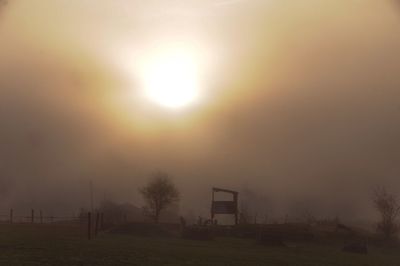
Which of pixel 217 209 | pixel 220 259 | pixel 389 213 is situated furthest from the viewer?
pixel 389 213

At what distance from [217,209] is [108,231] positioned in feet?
66.9

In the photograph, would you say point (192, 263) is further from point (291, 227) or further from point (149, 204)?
point (149, 204)

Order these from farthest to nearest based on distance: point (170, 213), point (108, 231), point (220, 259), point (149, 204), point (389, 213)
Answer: point (170, 213)
point (149, 204)
point (389, 213)
point (108, 231)
point (220, 259)

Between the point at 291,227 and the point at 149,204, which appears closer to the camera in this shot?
the point at 291,227

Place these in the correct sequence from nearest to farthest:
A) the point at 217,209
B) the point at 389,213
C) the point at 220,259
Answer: the point at 220,259 < the point at 217,209 < the point at 389,213

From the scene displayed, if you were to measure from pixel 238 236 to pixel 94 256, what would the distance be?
44.7 meters

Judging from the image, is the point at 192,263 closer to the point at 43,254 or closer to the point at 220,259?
the point at 220,259

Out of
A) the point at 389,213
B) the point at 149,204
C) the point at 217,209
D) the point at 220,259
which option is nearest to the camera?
the point at 220,259

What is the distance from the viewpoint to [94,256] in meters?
32.2

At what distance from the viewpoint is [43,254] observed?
31.2 m

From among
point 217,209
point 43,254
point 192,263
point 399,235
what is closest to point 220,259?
point 192,263

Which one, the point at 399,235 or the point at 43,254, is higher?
the point at 43,254

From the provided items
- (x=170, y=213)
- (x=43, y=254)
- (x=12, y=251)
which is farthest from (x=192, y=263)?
(x=170, y=213)

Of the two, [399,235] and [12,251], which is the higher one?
[12,251]
